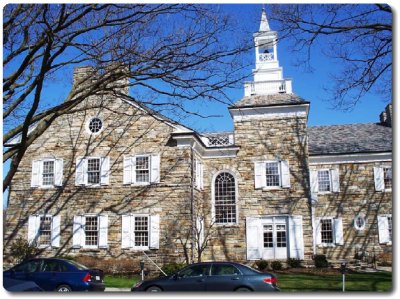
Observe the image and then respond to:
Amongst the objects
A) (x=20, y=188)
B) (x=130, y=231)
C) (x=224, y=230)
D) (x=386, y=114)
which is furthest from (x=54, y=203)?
(x=386, y=114)

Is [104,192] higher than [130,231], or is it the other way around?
[104,192]

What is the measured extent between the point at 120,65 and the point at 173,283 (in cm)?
482

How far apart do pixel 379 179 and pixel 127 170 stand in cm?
1205

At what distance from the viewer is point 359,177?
22.2 m

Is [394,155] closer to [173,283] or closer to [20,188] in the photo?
[173,283]

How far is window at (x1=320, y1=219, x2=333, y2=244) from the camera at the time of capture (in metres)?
22.1

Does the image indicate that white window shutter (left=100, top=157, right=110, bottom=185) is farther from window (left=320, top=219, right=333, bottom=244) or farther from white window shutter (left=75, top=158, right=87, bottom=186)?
window (left=320, top=219, right=333, bottom=244)

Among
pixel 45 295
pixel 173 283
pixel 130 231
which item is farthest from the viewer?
pixel 130 231

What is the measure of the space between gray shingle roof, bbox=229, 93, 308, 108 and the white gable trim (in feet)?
11.5

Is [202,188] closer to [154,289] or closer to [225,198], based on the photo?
Result: [225,198]

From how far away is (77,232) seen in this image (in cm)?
1869

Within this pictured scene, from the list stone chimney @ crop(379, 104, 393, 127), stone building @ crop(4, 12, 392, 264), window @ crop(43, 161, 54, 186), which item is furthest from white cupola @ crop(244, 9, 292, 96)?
window @ crop(43, 161, 54, 186)

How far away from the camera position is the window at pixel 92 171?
19.0m

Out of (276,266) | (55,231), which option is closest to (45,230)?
(55,231)
